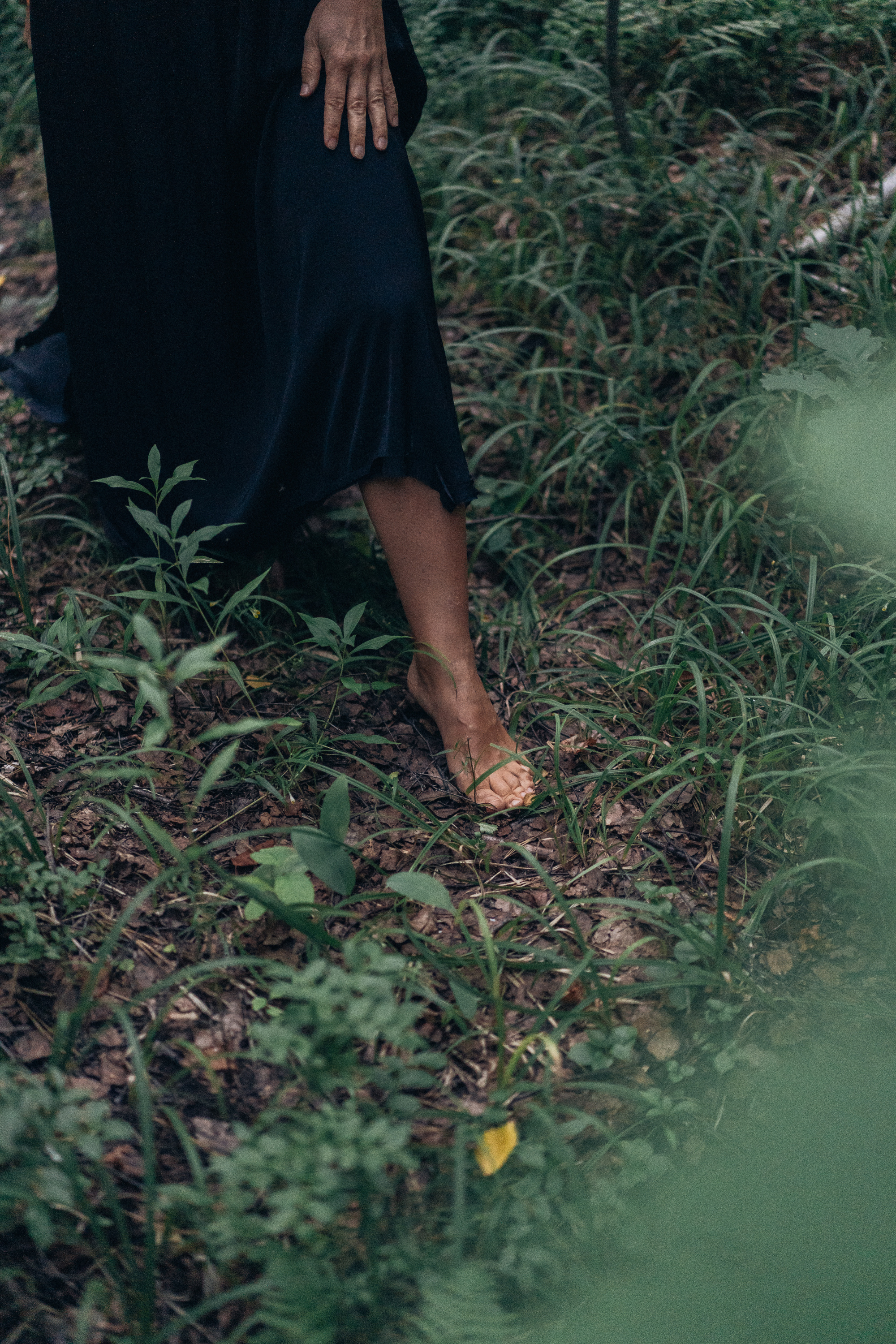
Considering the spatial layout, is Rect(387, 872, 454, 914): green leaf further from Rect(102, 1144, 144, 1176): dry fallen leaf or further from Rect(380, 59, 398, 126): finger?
Rect(380, 59, 398, 126): finger

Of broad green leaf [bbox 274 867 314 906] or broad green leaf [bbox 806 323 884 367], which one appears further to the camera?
broad green leaf [bbox 806 323 884 367]

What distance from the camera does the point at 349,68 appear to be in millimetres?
1500

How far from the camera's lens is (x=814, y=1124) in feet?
3.85

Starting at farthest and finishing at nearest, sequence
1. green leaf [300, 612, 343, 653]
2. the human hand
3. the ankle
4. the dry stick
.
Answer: the dry stick
the ankle
green leaf [300, 612, 343, 653]
the human hand

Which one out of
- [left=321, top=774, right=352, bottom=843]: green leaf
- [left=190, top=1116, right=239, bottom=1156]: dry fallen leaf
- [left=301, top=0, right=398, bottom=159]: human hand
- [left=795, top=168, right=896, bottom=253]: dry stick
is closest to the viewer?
[left=190, top=1116, right=239, bottom=1156]: dry fallen leaf

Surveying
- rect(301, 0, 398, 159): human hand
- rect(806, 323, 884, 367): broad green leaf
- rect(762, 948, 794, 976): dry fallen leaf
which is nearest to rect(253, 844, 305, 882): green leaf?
rect(762, 948, 794, 976): dry fallen leaf

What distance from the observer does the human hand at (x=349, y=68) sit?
4.88 feet

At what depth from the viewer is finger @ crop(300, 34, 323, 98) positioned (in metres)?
1.50

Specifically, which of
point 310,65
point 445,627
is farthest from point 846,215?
point 445,627

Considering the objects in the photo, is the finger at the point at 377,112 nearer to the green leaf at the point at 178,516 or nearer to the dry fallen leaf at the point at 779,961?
the green leaf at the point at 178,516

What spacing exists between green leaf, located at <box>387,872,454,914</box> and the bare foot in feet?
1.22

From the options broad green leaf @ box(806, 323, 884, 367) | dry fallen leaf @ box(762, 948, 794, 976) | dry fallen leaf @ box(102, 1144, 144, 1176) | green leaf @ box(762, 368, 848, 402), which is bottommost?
dry fallen leaf @ box(762, 948, 794, 976)

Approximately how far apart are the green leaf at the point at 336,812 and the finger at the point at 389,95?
1075mm

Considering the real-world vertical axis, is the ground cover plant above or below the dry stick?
below
